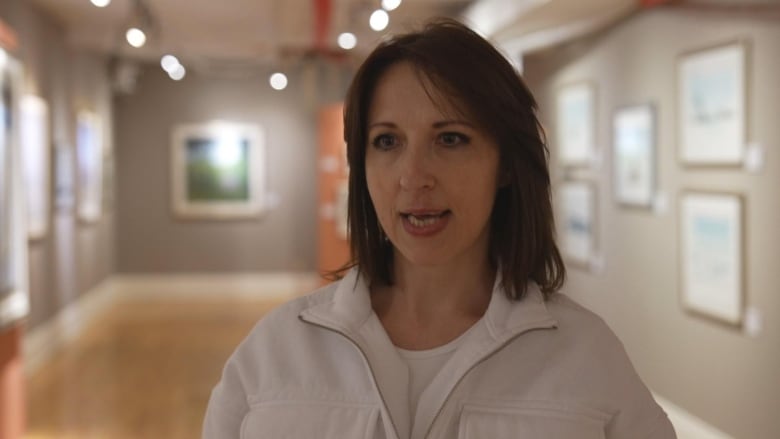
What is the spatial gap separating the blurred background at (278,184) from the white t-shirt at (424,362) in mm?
405

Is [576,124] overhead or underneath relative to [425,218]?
overhead

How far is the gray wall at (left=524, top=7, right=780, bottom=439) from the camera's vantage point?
4.55m

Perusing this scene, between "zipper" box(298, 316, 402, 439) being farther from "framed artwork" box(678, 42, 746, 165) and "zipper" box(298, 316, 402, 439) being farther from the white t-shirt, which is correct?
"framed artwork" box(678, 42, 746, 165)

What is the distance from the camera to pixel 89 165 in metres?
11.2

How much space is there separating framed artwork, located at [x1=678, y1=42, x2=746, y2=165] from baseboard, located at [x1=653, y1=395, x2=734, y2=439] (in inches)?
55.9

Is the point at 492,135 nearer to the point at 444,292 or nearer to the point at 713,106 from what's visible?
the point at 444,292

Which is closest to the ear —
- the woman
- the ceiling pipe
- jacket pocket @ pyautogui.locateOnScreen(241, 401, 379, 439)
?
the woman

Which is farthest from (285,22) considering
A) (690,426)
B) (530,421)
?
(530,421)

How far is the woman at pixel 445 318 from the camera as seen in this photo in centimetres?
133

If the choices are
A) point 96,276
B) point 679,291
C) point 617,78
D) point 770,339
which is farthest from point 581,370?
point 96,276

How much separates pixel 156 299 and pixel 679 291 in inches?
368

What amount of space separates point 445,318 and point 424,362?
0.28 ft

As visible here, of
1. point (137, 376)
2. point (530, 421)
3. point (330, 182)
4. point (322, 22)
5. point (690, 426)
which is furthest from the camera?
point (330, 182)

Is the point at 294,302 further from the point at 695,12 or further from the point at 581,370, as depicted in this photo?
the point at 695,12
